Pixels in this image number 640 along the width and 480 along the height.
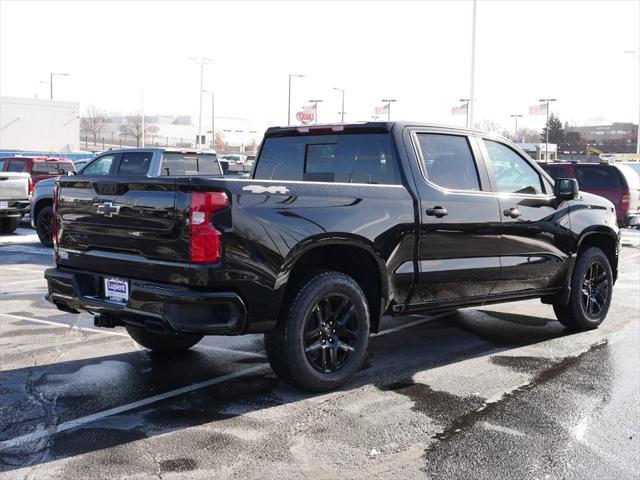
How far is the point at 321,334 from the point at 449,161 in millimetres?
1976

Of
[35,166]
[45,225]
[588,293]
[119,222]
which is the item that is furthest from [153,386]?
[35,166]

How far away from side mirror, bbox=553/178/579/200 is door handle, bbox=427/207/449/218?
5.57 feet

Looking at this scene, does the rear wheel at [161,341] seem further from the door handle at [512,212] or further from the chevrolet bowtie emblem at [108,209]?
the door handle at [512,212]

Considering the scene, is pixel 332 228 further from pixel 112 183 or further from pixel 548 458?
pixel 548 458

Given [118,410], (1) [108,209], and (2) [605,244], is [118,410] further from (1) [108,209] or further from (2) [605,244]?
(2) [605,244]

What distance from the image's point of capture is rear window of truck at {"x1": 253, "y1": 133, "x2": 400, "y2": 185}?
5.94 meters

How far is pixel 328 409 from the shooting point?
5008 mm

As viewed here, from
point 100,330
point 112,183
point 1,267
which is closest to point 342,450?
point 112,183

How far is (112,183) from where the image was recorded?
5.12m

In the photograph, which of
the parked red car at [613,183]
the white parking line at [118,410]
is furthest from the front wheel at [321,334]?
the parked red car at [613,183]

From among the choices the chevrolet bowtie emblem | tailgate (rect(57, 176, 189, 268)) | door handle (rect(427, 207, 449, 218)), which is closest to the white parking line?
tailgate (rect(57, 176, 189, 268))

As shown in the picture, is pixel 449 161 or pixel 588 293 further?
pixel 588 293

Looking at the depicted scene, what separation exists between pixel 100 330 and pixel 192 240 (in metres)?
3.22

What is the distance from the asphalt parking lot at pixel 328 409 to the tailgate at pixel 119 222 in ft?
3.28
